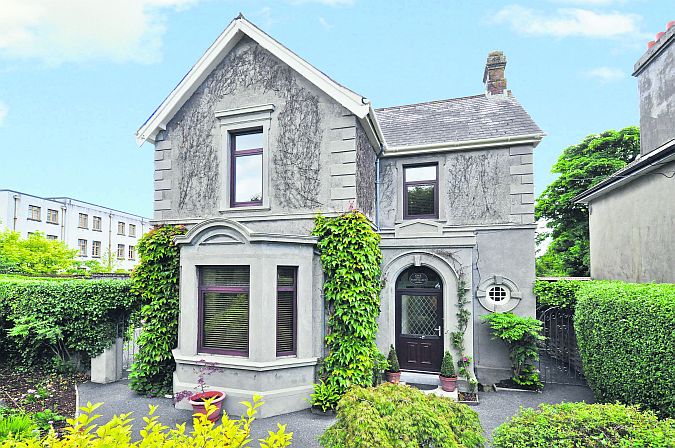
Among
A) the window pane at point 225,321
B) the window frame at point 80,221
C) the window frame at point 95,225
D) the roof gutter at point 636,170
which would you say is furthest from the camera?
the window frame at point 95,225

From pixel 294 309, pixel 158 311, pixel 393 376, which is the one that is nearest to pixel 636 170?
pixel 393 376

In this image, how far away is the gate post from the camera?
10.1 m

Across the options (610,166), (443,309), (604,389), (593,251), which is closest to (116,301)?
(443,309)

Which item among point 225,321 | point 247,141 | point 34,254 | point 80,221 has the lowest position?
point 225,321

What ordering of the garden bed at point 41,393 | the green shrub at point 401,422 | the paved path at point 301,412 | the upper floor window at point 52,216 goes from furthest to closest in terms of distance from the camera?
the upper floor window at point 52,216 → the garden bed at point 41,393 → the paved path at point 301,412 → the green shrub at point 401,422

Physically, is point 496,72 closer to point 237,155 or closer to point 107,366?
point 237,155

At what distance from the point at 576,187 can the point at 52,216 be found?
4870cm

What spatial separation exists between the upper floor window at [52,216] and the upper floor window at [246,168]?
40704 millimetres

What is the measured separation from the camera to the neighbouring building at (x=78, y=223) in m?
36.0

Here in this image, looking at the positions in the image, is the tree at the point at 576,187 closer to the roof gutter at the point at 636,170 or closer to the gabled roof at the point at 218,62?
the roof gutter at the point at 636,170

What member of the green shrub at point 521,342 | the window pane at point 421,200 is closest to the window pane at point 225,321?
the window pane at point 421,200

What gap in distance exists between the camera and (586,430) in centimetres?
414

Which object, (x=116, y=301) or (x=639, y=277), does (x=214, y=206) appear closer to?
(x=116, y=301)

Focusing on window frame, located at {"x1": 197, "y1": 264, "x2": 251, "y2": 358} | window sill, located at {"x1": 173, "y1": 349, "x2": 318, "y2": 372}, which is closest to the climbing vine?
window sill, located at {"x1": 173, "y1": 349, "x2": 318, "y2": 372}
